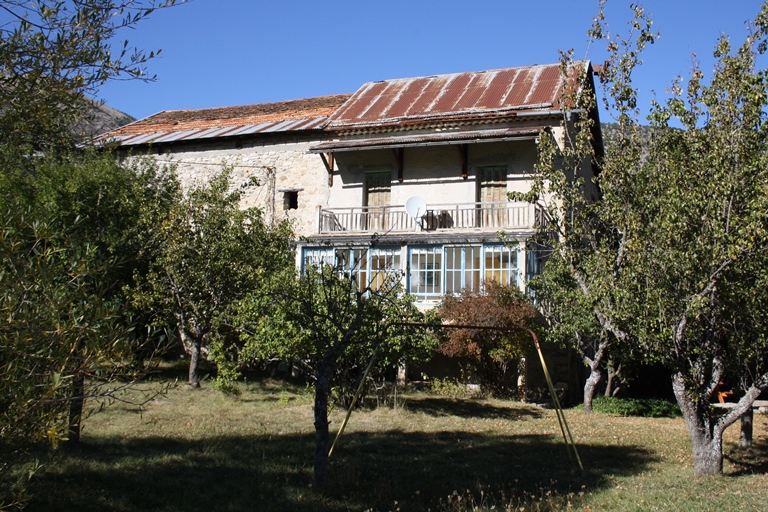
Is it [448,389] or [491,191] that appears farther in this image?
[491,191]

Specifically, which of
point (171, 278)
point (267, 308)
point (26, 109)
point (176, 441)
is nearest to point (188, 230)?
point (171, 278)

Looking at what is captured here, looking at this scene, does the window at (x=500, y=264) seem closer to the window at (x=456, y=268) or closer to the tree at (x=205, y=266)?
the window at (x=456, y=268)

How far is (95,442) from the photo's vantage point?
10648 millimetres

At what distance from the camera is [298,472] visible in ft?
31.5

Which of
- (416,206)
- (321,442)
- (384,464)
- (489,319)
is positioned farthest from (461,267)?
(321,442)

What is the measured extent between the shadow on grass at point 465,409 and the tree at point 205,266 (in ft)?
15.9

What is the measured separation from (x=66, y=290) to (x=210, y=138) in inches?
915

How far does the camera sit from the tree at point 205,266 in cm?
1650

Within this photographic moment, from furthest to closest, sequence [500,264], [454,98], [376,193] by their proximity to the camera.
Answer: [454,98] < [376,193] < [500,264]

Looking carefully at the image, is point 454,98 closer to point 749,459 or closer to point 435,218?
point 435,218

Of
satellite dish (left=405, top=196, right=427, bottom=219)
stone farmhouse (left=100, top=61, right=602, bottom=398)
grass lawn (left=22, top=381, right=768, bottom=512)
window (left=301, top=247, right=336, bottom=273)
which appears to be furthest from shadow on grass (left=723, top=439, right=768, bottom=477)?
window (left=301, top=247, right=336, bottom=273)

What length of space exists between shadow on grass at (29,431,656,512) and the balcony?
887 cm

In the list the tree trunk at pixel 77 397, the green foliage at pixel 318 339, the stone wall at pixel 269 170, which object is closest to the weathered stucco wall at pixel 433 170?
the stone wall at pixel 269 170

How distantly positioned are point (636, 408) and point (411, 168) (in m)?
10.4
